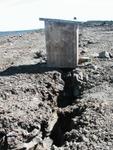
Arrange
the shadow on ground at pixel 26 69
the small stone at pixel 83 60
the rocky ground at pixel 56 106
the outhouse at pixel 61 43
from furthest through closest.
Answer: the small stone at pixel 83 60 → the outhouse at pixel 61 43 → the shadow on ground at pixel 26 69 → the rocky ground at pixel 56 106

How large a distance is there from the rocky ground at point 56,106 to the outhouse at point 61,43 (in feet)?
1.20

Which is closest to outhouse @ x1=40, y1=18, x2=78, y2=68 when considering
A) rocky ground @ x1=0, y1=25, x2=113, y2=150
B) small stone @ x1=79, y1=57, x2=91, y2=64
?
rocky ground @ x1=0, y1=25, x2=113, y2=150

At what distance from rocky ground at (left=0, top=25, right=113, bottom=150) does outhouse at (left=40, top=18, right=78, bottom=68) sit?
366 mm

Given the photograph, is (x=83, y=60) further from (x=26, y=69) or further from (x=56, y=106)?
(x=56, y=106)

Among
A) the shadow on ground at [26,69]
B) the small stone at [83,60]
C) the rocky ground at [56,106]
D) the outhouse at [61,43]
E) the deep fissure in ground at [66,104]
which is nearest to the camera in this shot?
the rocky ground at [56,106]

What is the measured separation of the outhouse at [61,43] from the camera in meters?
12.2

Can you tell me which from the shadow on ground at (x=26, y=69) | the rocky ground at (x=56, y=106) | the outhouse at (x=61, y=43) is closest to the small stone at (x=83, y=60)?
the rocky ground at (x=56, y=106)

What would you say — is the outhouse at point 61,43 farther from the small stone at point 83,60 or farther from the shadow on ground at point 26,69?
the small stone at point 83,60

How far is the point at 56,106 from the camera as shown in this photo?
32.9 feet

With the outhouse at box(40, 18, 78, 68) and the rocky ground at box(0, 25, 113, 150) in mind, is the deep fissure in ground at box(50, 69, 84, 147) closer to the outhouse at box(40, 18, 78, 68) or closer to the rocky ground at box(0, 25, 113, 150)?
the rocky ground at box(0, 25, 113, 150)

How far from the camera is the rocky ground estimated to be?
24.8 feet

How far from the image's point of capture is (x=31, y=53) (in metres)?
15.5

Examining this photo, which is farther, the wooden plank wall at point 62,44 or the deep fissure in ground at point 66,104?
the wooden plank wall at point 62,44

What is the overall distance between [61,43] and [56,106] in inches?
117
